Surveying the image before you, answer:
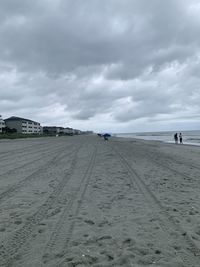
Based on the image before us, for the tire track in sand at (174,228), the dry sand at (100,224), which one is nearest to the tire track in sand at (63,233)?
the dry sand at (100,224)

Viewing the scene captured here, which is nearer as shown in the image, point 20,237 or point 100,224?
point 20,237

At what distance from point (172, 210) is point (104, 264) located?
3.20m

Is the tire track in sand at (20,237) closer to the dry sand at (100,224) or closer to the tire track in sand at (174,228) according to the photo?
the dry sand at (100,224)

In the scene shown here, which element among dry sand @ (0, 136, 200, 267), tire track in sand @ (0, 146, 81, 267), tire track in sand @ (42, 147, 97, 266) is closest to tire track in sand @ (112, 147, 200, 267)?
dry sand @ (0, 136, 200, 267)

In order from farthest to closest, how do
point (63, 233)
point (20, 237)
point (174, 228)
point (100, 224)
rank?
point (100, 224) → point (174, 228) → point (63, 233) → point (20, 237)

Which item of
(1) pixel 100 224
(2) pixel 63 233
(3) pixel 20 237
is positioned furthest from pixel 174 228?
(3) pixel 20 237

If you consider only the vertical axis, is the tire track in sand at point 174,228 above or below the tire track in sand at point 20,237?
above

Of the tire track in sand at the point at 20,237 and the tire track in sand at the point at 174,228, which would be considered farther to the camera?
the tire track in sand at the point at 20,237

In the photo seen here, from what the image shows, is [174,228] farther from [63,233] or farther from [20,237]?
[20,237]

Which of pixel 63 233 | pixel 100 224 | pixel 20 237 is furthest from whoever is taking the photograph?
pixel 100 224

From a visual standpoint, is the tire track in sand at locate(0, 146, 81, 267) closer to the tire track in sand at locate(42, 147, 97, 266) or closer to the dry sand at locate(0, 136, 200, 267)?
the dry sand at locate(0, 136, 200, 267)

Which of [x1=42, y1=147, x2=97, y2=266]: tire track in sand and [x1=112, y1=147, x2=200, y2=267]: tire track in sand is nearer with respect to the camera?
[x1=112, y1=147, x2=200, y2=267]: tire track in sand

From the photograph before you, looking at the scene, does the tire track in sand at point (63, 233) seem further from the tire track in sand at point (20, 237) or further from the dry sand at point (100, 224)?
the tire track in sand at point (20, 237)

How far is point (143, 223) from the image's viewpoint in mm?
5922
